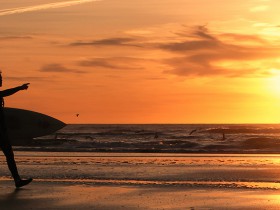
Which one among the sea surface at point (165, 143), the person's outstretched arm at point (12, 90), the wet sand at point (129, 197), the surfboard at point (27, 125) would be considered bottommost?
the sea surface at point (165, 143)

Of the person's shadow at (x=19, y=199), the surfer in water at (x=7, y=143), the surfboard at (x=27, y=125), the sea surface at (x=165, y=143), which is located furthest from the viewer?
the sea surface at (x=165, y=143)

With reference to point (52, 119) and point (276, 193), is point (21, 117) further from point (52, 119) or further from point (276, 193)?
point (276, 193)

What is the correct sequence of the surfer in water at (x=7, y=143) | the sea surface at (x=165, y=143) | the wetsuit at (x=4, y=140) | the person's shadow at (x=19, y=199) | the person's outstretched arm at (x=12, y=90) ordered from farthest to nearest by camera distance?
the sea surface at (x=165, y=143), the wetsuit at (x=4, y=140), the surfer in water at (x=7, y=143), the person's outstretched arm at (x=12, y=90), the person's shadow at (x=19, y=199)

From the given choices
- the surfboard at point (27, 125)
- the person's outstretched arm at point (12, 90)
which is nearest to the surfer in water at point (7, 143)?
the person's outstretched arm at point (12, 90)

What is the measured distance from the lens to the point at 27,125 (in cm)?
2217

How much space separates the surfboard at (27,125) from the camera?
22.1m

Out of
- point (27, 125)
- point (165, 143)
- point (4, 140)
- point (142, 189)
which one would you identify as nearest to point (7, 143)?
point (4, 140)

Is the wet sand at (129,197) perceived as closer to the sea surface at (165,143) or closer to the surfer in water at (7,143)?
the surfer in water at (7,143)

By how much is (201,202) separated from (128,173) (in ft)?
22.1

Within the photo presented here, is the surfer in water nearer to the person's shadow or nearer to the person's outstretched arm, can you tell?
the person's outstretched arm

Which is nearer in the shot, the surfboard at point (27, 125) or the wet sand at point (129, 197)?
the wet sand at point (129, 197)

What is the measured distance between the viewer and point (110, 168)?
20.6m

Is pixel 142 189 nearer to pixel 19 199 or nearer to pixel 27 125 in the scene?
pixel 19 199

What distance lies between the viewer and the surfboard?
22078 millimetres
